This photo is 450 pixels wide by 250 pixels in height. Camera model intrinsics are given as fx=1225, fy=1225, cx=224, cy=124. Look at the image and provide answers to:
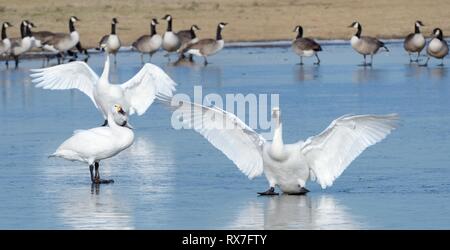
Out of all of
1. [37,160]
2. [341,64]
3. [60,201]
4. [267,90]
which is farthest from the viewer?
[341,64]

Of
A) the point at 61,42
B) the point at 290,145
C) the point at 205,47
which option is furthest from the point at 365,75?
the point at 290,145

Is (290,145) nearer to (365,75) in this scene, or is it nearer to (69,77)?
(69,77)

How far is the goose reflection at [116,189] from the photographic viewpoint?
9.75m

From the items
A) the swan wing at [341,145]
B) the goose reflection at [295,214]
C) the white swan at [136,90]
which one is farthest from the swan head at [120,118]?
the white swan at [136,90]

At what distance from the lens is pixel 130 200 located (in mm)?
10664

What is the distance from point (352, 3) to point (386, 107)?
75.7ft

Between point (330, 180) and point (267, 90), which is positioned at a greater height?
point (267, 90)

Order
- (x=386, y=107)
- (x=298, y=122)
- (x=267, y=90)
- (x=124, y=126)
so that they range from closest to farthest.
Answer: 1. (x=124, y=126)
2. (x=298, y=122)
3. (x=386, y=107)
4. (x=267, y=90)

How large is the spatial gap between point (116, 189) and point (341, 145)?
7.06 feet

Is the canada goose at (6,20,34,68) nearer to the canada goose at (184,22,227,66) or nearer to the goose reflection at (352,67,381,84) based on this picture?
the canada goose at (184,22,227,66)

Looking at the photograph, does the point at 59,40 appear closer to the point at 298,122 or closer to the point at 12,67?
the point at 12,67

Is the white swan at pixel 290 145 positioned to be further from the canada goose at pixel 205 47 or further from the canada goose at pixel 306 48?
the canada goose at pixel 205 47
